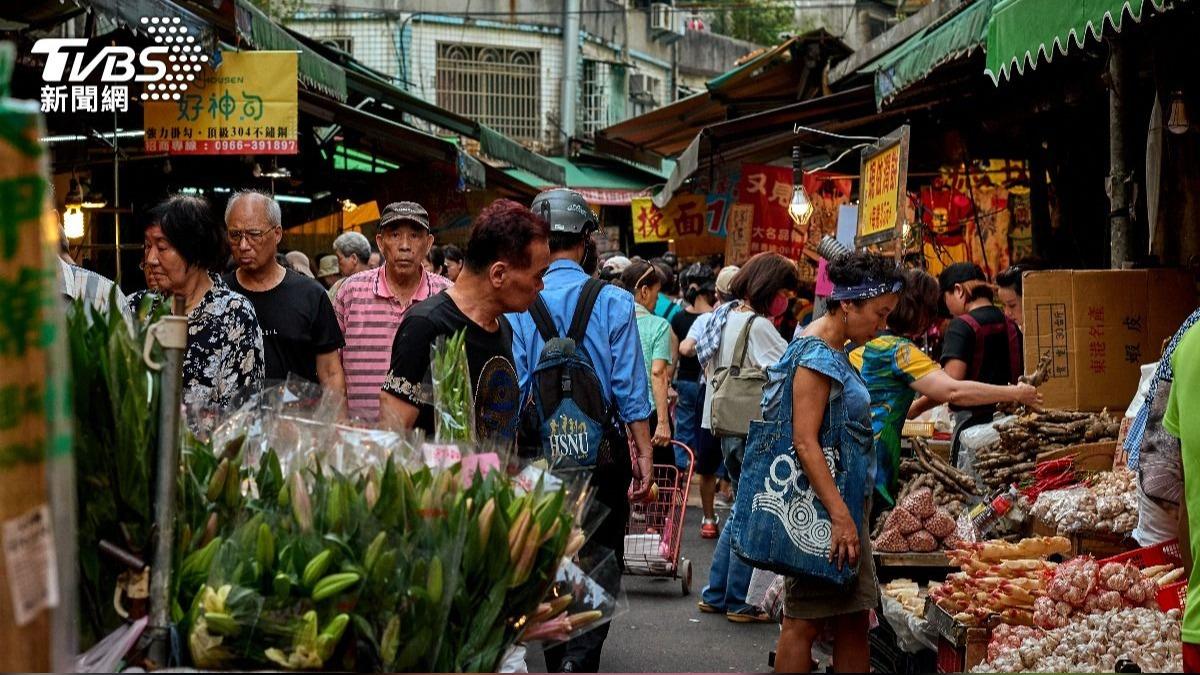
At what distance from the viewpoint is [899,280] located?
5.60 meters

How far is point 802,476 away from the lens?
5.47m

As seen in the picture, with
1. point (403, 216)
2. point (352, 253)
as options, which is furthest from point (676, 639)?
point (352, 253)

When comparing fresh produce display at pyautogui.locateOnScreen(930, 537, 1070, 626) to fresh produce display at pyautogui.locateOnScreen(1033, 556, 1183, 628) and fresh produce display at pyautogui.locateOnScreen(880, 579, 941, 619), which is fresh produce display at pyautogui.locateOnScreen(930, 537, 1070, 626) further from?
fresh produce display at pyautogui.locateOnScreen(880, 579, 941, 619)

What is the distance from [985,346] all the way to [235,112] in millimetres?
5224

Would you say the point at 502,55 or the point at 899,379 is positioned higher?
the point at 502,55

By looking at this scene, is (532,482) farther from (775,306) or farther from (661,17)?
(661,17)

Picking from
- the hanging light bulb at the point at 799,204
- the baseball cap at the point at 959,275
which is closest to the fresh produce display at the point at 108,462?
the baseball cap at the point at 959,275

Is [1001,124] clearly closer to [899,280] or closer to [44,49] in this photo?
[899,280]

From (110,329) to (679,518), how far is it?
6.94 metres

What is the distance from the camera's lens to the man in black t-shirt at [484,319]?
14.6ft

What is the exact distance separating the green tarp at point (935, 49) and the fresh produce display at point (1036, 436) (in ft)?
6.96

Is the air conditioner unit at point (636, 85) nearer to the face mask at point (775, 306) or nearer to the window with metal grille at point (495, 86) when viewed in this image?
the window with metal grille at point (495, 86)

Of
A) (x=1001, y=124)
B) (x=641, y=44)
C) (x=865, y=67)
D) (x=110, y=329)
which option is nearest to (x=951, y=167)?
(x=865, y=67)

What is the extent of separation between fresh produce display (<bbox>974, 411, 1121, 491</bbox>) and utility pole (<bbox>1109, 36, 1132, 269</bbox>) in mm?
957
